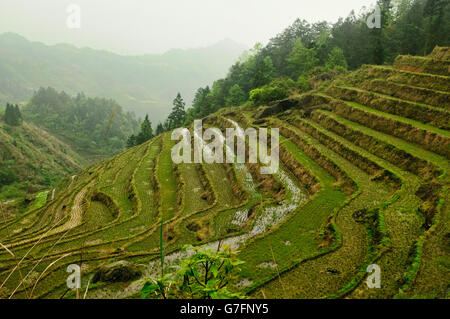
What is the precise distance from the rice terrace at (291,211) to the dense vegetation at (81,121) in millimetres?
74053

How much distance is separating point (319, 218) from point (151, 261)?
28.3 feet

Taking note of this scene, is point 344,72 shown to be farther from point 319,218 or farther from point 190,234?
point 190,234

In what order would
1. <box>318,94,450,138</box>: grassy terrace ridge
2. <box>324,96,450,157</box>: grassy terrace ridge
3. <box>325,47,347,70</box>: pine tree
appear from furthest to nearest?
<box>325,47,347,70</box>: pine tree
<box>318,94,450,138</box>: grassy terrace ridge
<box>324,96,450,157</box>: grassy terrace ridge

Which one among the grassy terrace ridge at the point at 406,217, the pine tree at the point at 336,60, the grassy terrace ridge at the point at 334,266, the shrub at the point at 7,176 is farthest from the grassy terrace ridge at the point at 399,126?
the shrub at the point at 7,176

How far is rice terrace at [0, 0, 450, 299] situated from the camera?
30.9ft

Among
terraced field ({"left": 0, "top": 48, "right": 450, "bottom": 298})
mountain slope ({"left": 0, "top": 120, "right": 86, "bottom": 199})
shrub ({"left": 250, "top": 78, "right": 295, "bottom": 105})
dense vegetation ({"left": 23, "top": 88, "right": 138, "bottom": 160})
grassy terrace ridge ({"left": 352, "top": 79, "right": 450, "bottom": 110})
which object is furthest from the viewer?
dense vegetation ({"left": 23, "top": 88, "right": 138, "bottom": 160})

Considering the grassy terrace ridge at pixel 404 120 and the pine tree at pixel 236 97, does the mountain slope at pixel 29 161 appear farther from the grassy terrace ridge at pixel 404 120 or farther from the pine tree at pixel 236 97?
the grassy terrace ridge at pixel 404 120

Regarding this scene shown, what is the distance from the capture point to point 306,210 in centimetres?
1568

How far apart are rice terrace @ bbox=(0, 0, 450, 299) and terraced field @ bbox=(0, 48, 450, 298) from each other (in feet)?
0.25

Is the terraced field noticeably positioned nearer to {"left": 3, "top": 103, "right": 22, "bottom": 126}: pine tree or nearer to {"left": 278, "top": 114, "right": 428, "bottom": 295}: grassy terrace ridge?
{"left": 278, "top": 114, "right": 428, "bottom": 295}: grassy terrace ridge

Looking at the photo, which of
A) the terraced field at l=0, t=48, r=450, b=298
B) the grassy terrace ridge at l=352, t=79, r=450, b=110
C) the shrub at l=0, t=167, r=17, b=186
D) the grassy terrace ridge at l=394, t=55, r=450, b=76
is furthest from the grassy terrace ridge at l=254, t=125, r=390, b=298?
the shrub at l=0, t=167, r=17, b=186

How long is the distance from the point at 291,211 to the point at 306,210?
103 centimetres

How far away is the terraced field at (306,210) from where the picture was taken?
9758 millimetres
